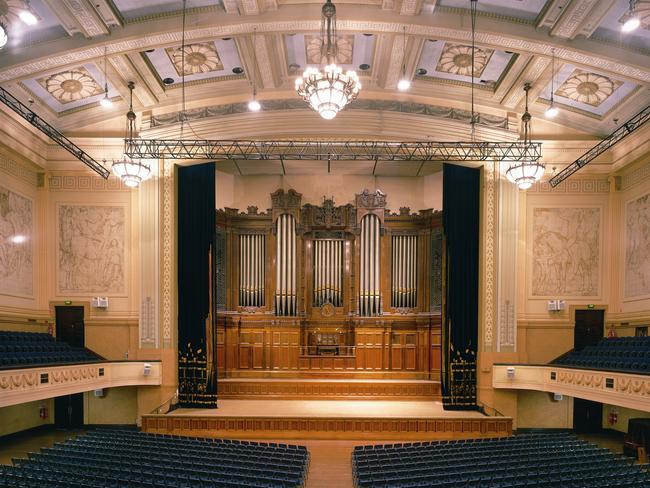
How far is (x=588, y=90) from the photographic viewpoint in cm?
1288

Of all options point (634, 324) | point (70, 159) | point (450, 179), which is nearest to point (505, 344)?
point (634, 324)

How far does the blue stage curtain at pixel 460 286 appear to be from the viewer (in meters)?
14.6

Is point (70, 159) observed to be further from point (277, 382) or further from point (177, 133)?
point (277, 382)

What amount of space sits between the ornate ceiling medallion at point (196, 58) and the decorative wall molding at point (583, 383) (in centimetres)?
976

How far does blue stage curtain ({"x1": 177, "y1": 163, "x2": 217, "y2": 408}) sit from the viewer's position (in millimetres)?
14508

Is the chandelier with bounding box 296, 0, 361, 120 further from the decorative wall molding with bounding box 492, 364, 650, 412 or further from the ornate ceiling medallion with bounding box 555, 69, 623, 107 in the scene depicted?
the decorative wall molding with bounding box 492, 364, 650, 412

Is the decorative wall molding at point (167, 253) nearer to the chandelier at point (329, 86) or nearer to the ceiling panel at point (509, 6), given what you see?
the chandelier at point (329, 86)

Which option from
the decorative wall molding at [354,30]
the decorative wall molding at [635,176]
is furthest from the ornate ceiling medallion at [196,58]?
the decorative wall molding at [635,176]

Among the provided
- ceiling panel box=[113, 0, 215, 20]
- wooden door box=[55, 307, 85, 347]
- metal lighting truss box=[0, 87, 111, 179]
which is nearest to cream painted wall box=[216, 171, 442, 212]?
metal lighting truss box=[0, 87, 111, 179]

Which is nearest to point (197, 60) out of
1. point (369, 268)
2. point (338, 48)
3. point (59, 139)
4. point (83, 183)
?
point (338, 48)

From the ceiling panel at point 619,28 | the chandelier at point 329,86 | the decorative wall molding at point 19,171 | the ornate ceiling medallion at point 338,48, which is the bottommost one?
the decorative wall molding at point 19,171

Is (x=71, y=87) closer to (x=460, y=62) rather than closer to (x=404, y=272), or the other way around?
(x=460, y=62)

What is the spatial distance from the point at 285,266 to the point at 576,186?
8195mm

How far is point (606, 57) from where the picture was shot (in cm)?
1071
